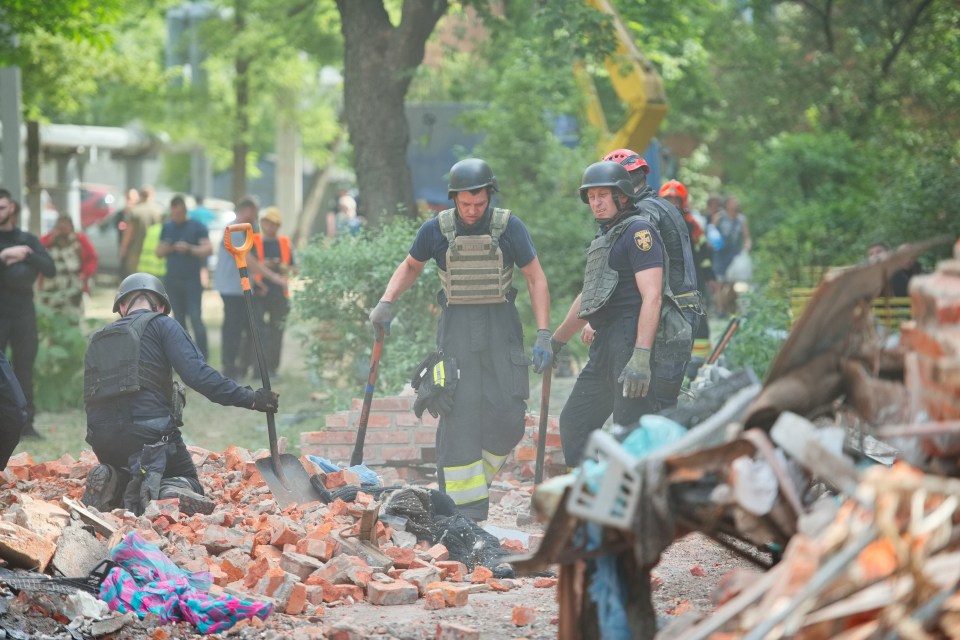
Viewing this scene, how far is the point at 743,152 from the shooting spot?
28875mm

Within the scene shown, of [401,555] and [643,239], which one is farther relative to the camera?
[643,239]

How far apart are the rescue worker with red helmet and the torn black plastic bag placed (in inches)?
183

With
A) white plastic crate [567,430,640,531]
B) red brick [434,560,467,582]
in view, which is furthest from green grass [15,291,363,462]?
A: white plastic crate [567,430,640,531]

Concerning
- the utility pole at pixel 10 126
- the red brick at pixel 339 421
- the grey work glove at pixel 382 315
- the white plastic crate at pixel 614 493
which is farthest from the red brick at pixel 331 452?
the white plastic crate at pixel 614 493

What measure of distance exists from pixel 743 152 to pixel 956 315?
85.5 ft

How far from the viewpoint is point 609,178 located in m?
7.17

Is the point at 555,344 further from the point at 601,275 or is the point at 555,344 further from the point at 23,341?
the point at 23,341

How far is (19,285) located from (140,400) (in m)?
3.81

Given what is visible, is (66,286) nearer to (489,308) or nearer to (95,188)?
(489,308)

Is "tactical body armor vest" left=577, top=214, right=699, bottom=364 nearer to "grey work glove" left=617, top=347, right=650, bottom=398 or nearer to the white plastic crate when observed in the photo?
"grey work glove" left=617, top=347, right=650, bottom=398

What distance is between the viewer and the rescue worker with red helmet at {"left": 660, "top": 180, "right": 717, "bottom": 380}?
10977 millimetres

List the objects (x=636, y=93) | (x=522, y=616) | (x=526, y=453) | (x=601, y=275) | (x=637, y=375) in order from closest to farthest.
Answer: (x=522, y=616) → (x=637, y=375) → (x=601, y=275) → (x=526, y=453) → (x=636, y=93)

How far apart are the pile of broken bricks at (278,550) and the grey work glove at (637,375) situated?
3.31 feet

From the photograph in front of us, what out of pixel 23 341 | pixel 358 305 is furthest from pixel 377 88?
pixel 23 341
